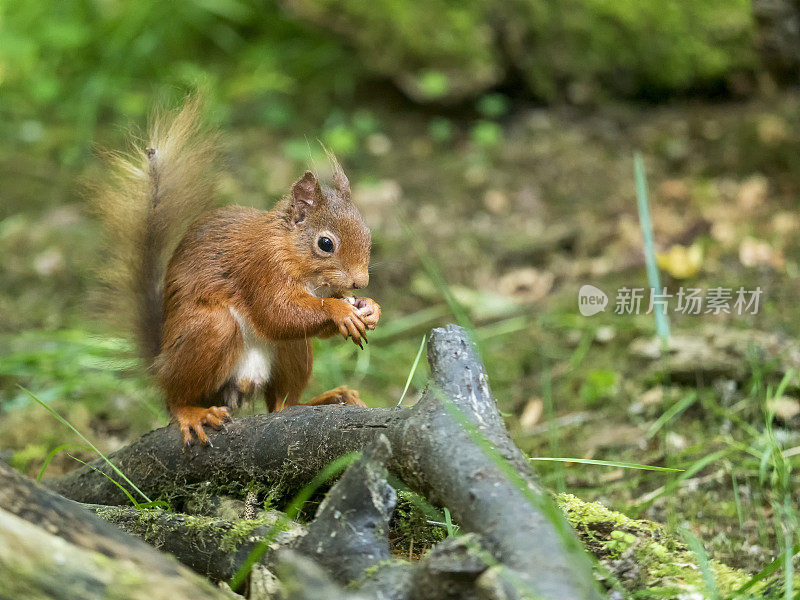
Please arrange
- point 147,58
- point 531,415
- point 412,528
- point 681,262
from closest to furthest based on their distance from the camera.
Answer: point 412,528 → point 531,415 → point 681,262 → point 147,58

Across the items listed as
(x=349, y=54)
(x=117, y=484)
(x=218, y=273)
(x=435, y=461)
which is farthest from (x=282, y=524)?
(x=349, y=54)

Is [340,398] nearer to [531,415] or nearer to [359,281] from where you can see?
[359,281]

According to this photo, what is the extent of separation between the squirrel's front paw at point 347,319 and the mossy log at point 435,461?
22 centimetres

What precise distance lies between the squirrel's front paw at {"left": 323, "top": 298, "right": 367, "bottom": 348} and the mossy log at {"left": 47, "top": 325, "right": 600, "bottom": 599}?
22 centimetres

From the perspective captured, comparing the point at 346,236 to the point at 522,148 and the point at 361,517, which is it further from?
the point at 522,148

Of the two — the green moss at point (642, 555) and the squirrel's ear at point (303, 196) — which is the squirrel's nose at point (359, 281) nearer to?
the squirrel's ear at point (303, 196)

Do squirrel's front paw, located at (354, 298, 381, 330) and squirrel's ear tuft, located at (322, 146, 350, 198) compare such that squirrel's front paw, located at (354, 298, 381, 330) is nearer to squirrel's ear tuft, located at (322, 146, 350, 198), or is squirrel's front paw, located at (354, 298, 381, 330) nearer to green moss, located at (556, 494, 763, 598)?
squirrel's ear tuft, located at (322, 146, 350, 198)

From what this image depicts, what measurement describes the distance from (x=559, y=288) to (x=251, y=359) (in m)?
2.35

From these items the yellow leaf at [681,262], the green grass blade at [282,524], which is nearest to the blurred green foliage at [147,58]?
the yellow leaf at [681,262]

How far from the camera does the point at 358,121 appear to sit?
17.5 feet

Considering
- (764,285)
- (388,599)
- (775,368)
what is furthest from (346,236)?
(764,285)

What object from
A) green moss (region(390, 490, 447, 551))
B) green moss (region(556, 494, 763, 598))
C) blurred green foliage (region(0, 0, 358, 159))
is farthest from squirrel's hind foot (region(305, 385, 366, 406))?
blurred green foliage (region(0, 0, 358, 159))

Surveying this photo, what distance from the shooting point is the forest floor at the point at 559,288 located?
8.63 ft

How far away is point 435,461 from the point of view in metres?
1.53
